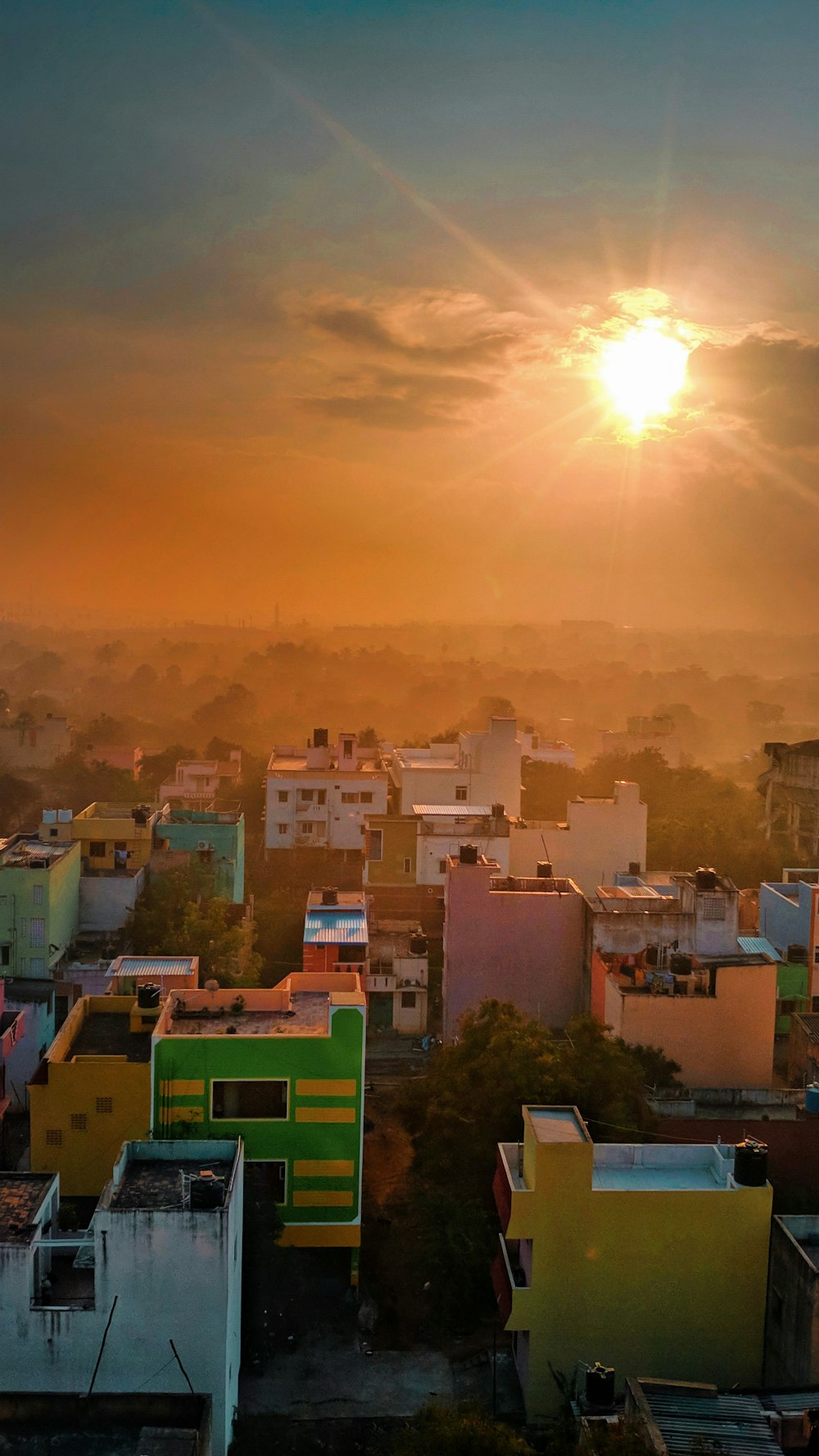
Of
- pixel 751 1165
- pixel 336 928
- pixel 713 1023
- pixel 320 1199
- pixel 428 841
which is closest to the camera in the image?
pixel 751 1165

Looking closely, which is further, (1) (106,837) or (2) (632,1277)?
(1) (106,837)

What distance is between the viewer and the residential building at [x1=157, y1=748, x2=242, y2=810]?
32.7 m

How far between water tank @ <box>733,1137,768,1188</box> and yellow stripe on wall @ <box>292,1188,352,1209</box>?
4.07 meters

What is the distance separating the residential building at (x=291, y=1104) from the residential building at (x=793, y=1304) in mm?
4201

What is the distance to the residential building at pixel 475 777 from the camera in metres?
28.9

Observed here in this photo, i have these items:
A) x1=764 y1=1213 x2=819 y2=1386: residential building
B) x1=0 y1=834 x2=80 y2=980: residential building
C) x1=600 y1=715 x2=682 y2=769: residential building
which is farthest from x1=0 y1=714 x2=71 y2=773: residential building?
x1=764 y1=1213 x2=819 y2=1386: residential building

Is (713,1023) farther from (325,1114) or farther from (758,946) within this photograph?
(325,1114)

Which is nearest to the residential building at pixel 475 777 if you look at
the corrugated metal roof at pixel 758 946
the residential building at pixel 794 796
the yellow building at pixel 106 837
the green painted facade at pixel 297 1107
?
the residential building at pixel 794 796

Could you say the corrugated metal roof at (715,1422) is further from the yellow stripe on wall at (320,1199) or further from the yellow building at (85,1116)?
the yellow building at (85,1116)

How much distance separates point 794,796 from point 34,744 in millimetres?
28289

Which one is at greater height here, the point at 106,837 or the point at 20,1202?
the point at 106,837

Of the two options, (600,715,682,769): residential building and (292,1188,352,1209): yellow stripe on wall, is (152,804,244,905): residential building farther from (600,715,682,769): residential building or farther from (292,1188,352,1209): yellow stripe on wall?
(600,715,682,769): residential building

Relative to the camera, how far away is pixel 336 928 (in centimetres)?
1920

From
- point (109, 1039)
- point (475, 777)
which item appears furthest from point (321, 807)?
point (109, 1039)
